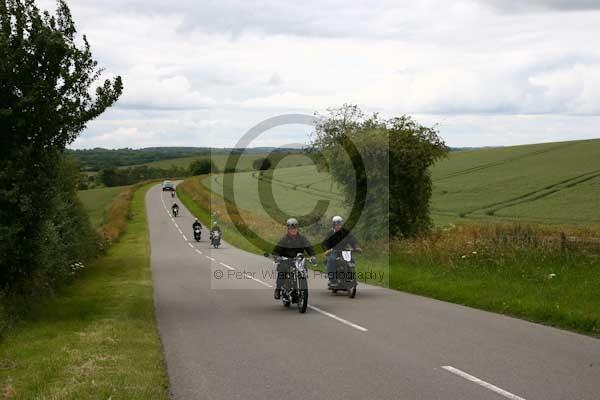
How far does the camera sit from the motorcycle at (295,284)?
14227 millimetres

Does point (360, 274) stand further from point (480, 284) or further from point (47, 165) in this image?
point (47, 165)

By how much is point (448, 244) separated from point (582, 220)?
731 inches

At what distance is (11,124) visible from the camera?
1371 cm

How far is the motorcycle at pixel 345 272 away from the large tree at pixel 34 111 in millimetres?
6703

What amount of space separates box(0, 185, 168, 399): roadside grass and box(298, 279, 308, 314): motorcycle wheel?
317cm

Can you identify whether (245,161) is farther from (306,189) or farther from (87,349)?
(87,349)

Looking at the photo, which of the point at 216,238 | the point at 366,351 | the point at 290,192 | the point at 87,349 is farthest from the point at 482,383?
the point at 290,192

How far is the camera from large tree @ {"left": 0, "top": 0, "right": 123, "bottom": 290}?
13289 mm

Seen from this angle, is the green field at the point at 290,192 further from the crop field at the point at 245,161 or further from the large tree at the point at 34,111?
the large tree at the point at 34,111

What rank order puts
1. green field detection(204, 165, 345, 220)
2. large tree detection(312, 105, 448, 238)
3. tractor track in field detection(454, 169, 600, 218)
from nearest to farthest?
large tree detection(312, 105, 448, 238)
tractor track in field detection(454, 169, 600, 218)
green field detection(204, 165, 345, 220)

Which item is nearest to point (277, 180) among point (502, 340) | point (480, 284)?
point (480, 284)

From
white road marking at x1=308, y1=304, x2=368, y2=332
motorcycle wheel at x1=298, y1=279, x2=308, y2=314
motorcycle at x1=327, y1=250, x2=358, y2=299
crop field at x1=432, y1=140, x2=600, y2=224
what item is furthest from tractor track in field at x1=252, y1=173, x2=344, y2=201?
motorcycle wheel at x1=298, y1=279, x2=308, y2=314

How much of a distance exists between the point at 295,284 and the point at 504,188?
39.9 m

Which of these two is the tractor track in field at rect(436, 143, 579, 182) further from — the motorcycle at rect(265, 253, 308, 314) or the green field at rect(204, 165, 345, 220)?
the motorcycle at rect(265, 253, 308, 314)
